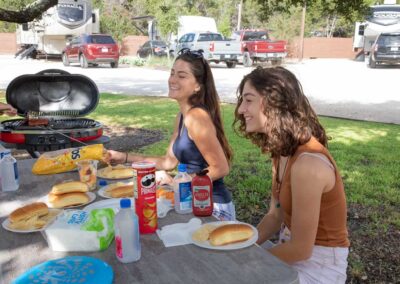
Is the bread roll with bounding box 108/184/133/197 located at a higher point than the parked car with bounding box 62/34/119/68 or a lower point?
lower

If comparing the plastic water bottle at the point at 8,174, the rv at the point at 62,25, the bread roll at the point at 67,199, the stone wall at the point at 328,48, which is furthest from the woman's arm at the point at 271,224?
the stone wall at the point at 328,48

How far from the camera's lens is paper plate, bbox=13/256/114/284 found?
1419 millimetres

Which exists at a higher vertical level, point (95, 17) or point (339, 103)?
point (95, 17)

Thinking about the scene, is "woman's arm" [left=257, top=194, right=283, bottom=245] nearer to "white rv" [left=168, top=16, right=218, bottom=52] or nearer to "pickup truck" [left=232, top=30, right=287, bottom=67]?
"pickup truck" [left=232, top=30, right=287, bottom=67]

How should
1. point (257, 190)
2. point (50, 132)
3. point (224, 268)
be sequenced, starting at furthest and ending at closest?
1. point (257, 190)
2. point (50, 132)
3. point (224, 268)

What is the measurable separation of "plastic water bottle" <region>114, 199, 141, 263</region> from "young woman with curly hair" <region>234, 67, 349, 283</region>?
0.69m

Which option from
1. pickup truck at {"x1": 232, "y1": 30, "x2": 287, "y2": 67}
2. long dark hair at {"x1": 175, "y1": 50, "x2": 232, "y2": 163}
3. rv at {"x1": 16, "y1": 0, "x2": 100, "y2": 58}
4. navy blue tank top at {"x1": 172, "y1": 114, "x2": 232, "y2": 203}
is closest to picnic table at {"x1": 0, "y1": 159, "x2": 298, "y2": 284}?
navy blue tank top at {"x1": 172, "y1": 114, "x2": 232, "y2": 203}

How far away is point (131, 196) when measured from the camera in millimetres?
2230

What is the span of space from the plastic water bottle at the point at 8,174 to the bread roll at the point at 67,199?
1.03 feet

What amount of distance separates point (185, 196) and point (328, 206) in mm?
635

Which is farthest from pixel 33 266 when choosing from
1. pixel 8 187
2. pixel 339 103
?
pixel 339 103

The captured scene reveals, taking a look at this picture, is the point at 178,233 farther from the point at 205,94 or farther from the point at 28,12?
the point at 28,12

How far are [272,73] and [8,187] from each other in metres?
1.49

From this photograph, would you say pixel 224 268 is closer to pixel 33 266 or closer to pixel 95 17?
pixel 33 266
